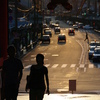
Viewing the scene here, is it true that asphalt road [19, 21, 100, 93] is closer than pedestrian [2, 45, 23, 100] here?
No

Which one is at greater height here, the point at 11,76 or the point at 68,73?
the point at 11,76

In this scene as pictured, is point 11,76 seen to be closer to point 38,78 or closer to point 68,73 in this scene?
point 38,78

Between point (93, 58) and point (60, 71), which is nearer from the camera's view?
point (60, 71)

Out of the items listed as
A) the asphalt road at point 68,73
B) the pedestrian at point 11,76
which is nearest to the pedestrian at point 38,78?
the pedestrian at point 11,76

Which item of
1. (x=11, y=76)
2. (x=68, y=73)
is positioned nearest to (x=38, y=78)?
(x=11, y=76)

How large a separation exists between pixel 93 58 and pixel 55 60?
196 inches

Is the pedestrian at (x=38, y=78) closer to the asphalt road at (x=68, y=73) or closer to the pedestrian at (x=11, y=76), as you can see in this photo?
the pedestrian at (x=11, y=76)

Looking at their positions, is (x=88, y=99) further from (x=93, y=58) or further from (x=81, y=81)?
(x=93, y=58)

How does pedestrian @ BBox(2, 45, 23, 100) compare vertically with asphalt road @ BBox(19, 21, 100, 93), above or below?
above

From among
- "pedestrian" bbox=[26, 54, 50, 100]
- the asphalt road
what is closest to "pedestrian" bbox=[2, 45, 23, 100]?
"pedestrian" bbox=[26, 54, 50, 100]

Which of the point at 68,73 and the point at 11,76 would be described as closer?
the point at 11,76

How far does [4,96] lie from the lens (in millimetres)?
11312

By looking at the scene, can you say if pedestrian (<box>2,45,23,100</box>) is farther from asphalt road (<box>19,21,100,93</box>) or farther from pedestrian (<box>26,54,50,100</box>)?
asphalt road (<box>19,21,100,93</box>)

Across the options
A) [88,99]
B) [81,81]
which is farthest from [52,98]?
[81,81]
